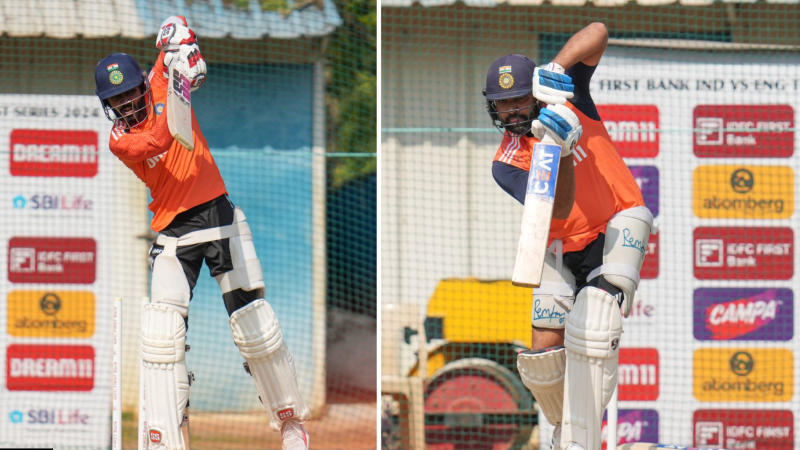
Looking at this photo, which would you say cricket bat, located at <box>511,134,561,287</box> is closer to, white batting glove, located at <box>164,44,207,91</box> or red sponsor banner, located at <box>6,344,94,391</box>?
white batting glove, located at <box>164,44,207,91</box>

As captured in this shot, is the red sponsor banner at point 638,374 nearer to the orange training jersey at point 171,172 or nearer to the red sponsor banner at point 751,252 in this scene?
the red sponsor banner at point 751,252

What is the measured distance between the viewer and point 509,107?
4.14 m

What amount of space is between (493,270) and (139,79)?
3088 mm

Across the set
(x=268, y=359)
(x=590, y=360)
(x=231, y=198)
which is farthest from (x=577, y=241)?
(x=231, y=198)

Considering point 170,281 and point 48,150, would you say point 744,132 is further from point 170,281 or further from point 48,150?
point 48,150

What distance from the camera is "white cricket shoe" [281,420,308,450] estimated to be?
495cm

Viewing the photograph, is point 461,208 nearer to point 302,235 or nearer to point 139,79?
point 302,235

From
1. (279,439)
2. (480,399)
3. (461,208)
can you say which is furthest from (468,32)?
(279,439)

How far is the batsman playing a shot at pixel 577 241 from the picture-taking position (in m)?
4.05

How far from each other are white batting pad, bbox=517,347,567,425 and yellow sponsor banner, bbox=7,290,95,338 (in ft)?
13.0

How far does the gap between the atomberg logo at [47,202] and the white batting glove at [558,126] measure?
4559 mm

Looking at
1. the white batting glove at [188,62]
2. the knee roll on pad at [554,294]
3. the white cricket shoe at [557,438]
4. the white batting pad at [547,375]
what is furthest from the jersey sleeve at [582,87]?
the white batting glove at [188,62]

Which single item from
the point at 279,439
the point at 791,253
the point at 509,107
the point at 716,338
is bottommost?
the point at 279,439

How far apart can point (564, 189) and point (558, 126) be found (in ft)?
1.15
